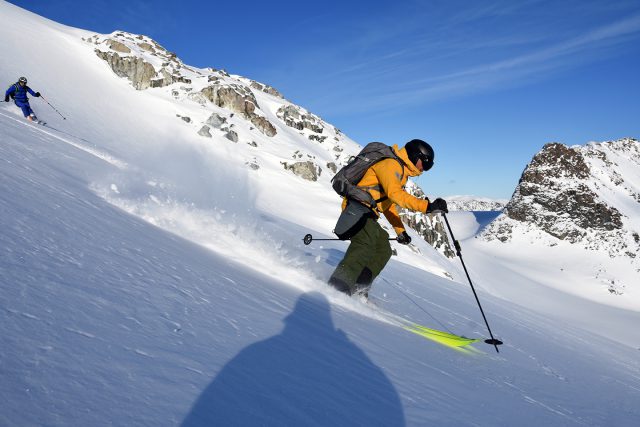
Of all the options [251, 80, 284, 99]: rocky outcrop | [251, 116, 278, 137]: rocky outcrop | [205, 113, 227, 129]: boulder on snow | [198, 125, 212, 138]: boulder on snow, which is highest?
[251, 80, 284, 99]: rocky outcrop

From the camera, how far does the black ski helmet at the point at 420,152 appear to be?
19.0 ft

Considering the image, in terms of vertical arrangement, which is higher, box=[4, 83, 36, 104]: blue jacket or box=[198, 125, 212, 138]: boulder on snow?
box=[198, 125, 212, 138]: boulder on snow

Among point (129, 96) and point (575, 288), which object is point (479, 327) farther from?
point (575, 288)

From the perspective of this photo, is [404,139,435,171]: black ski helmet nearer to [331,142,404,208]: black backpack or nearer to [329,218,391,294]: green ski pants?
[331,142,404,208]: black backpack

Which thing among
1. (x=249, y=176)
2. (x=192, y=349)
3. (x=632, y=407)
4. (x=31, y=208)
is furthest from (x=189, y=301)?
(x=249, y=176)

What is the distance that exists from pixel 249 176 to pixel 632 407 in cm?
2471

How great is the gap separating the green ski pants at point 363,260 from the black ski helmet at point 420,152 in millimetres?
1153

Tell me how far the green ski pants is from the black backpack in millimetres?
382

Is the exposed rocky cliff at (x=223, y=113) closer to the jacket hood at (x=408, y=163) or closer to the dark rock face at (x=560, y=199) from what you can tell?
the jacket hood at (x=408, y=163)

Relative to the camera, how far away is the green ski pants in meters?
5.84

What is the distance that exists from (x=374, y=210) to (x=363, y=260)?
82cm

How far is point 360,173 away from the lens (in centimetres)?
615

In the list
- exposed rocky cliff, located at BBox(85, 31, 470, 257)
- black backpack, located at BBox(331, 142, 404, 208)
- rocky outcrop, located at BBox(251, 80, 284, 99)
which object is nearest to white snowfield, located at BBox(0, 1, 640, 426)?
black backpack, located at BBox(331, 142, 404, 208)

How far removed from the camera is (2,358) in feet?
4.79
